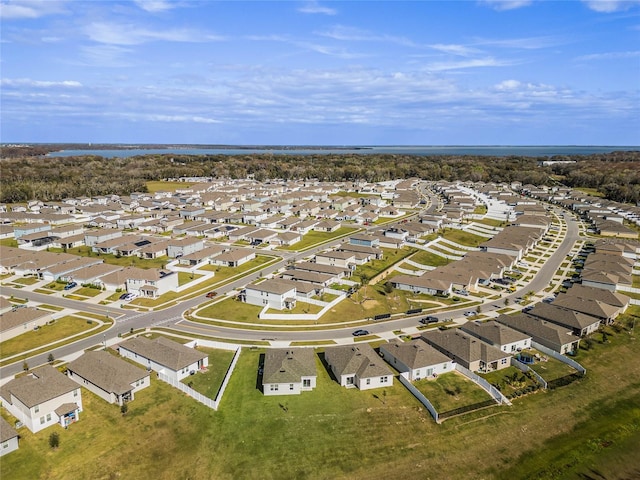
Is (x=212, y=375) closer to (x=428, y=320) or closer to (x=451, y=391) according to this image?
(x=451, y=391)

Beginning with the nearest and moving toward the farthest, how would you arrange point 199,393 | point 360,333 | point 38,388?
1. point 38,388
2. point 199,393
3. point 360,333

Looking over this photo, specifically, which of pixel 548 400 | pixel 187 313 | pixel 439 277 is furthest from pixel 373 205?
pixel 548 400

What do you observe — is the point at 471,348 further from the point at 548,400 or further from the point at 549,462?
the point at 549,462

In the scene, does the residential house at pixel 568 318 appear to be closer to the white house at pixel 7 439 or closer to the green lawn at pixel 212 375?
the green lawn at pixel 212 375

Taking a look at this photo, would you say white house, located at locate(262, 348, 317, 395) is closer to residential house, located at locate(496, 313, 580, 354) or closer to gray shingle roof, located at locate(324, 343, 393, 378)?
gray shingle roof, located at locate(324, 343, 393, 378)

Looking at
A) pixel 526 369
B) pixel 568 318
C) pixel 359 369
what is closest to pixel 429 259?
pixel 568 318

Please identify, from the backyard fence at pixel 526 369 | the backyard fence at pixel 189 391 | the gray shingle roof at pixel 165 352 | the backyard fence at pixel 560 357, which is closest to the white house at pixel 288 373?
the backyard fence at pixel 189 391
